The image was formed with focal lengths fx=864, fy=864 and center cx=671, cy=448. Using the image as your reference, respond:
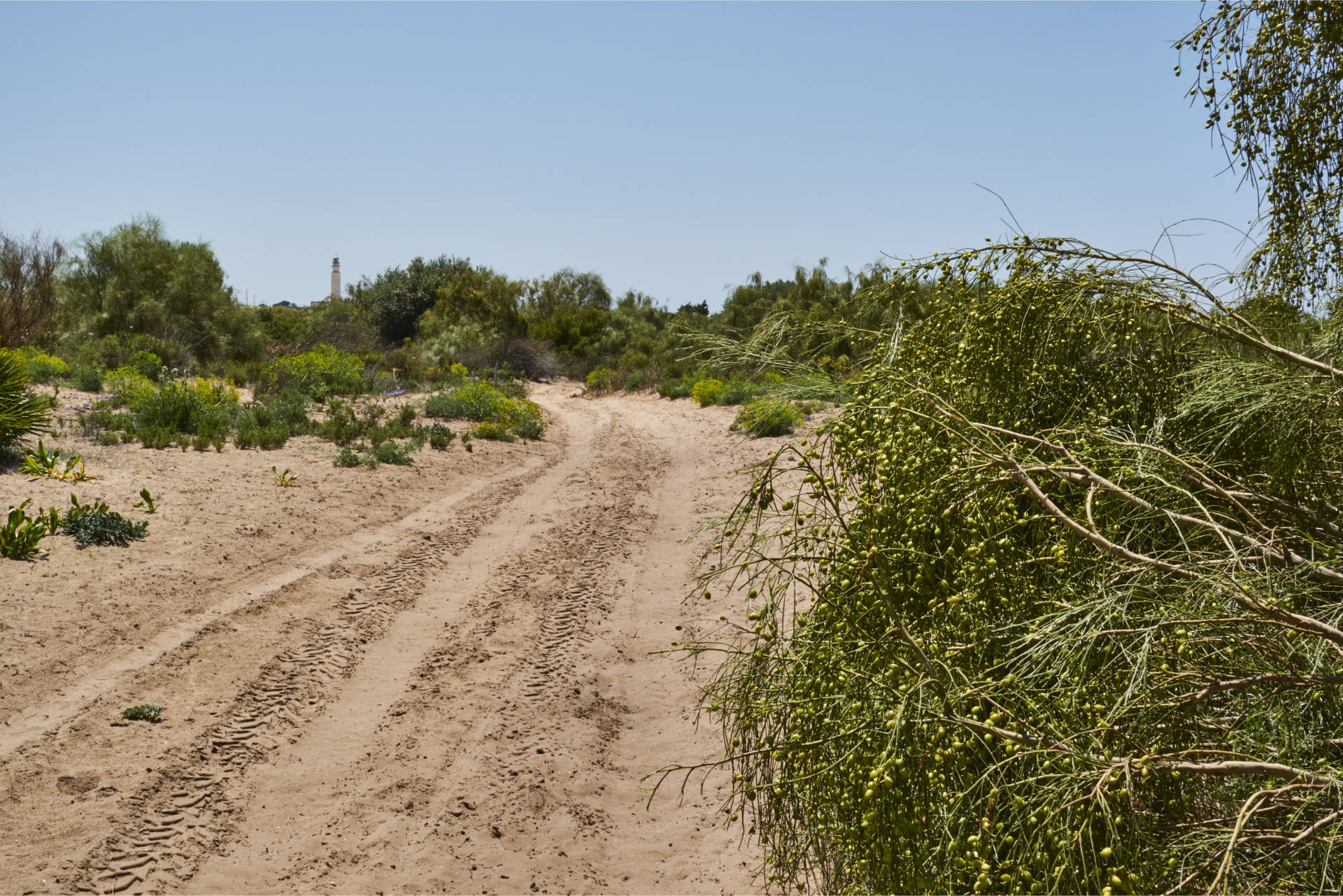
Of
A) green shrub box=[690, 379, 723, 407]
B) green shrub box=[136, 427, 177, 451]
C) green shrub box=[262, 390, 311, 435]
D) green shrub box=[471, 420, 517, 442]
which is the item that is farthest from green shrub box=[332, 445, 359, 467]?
green shrub box=[690, 379, 723, 407]

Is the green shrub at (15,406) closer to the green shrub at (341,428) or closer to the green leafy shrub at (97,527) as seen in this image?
the green leafy shrub at (97,527)

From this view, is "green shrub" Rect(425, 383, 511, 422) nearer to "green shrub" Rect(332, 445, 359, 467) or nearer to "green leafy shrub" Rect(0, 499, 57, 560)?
"green shrub" Rect(332, 445, 359, 467)

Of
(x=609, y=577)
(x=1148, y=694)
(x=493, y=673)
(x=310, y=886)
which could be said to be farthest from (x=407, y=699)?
(x=1148, y=694)

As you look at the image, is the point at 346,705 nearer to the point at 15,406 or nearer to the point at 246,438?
the point at 15,406

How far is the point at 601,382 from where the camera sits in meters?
31.8

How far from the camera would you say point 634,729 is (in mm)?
6078

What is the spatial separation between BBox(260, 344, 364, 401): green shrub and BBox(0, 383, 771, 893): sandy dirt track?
28.9 ft

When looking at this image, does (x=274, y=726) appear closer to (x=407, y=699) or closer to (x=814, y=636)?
(x=407, y=699)

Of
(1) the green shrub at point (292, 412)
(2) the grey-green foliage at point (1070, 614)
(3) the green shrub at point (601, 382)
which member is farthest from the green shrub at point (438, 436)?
(3) the green shrub at point (601, 382)

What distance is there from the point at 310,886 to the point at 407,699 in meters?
2.04

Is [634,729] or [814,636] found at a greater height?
[814,636]

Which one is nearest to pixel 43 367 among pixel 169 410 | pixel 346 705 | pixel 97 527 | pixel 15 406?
pixel 169 410

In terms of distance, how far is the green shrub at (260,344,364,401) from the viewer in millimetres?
19969

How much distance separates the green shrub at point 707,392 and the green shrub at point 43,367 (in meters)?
15.0
